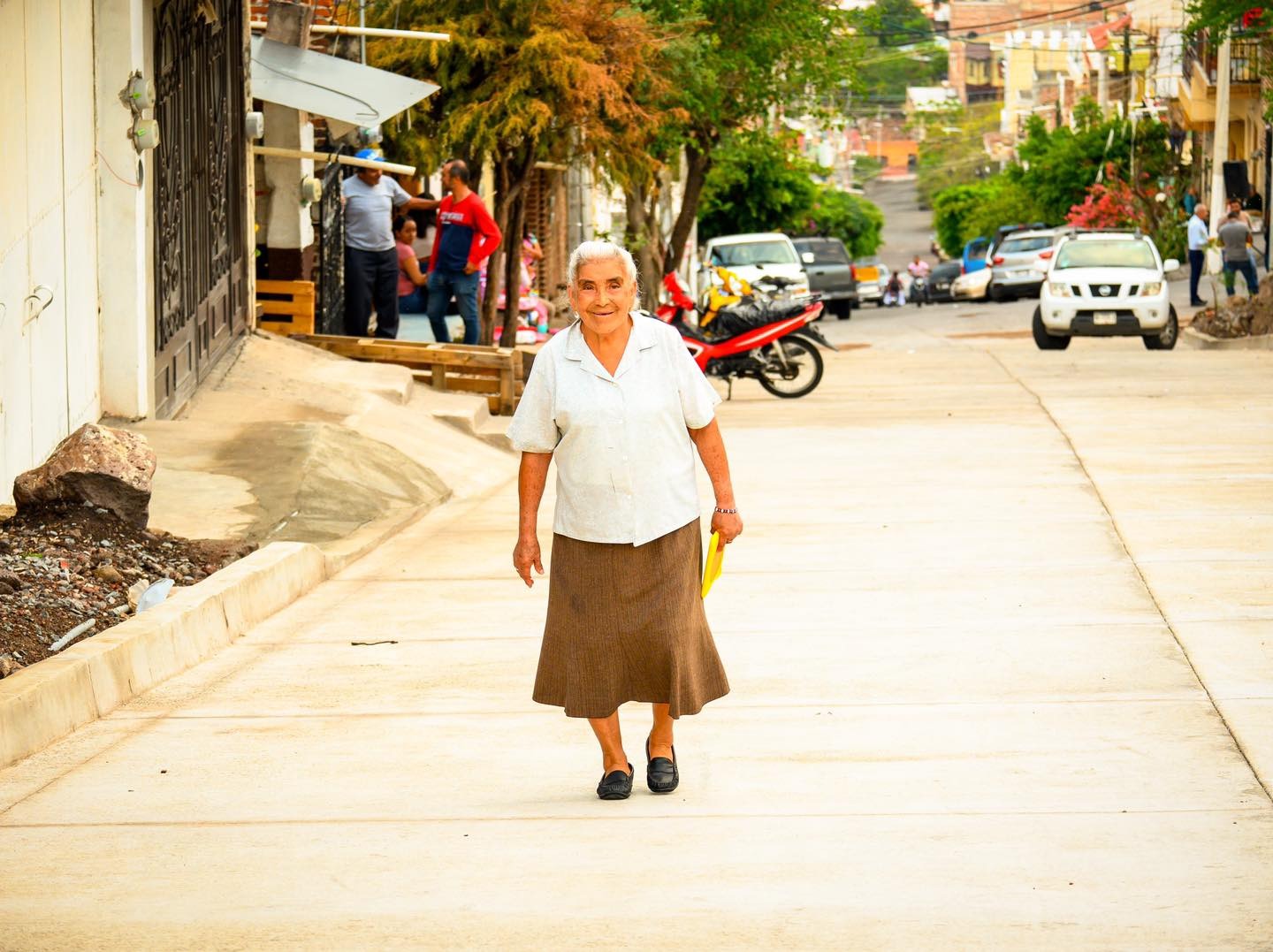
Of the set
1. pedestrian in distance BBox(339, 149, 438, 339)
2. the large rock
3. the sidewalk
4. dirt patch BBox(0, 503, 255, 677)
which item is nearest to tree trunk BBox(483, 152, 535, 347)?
pedestrian in distance BBox(339, 149, 438, 339)

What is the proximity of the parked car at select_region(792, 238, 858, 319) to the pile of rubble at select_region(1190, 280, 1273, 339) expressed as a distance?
16732 mm

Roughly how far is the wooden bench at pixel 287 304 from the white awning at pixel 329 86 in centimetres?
174

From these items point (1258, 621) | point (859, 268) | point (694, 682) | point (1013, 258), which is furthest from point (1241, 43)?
point (694, 682)

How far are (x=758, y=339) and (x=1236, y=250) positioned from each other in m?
15.1

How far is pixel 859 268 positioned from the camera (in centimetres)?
6656

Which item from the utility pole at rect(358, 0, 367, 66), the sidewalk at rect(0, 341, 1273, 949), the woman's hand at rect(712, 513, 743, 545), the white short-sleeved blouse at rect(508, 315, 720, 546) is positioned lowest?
the sidewalk at rect(0, 341, 1273, 949)

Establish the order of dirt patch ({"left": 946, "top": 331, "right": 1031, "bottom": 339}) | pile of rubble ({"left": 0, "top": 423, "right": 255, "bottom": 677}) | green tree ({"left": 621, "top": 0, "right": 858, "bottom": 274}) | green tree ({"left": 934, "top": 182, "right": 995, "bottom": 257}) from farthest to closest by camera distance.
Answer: green tree ({"left": 934, "top": 182, "right": 995, "bottom": 257}) → dirt patch ({"left": 946, "top": 331, "right": 1031, "bottom": 339}) → green tree ({"left": 621, "top": 0, "right": 858, "bottom": 274}) → pile of rubble ({"left": 0, "top": 423, "right": 255, "bottom": 677})

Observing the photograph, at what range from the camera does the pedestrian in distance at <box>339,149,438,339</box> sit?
1731 cm

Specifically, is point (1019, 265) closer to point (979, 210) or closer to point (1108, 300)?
point (1108, 300)

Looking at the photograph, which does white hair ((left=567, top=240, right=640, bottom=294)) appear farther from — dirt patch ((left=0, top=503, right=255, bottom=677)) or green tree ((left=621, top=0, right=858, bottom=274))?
green tree ((left=621, top=0, right=858, bottom=274))

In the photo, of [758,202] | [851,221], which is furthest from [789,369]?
[851,221]

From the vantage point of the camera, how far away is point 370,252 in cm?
1766

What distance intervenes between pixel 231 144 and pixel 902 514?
7789mm

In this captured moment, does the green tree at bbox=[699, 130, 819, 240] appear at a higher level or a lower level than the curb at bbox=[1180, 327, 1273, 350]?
higher
